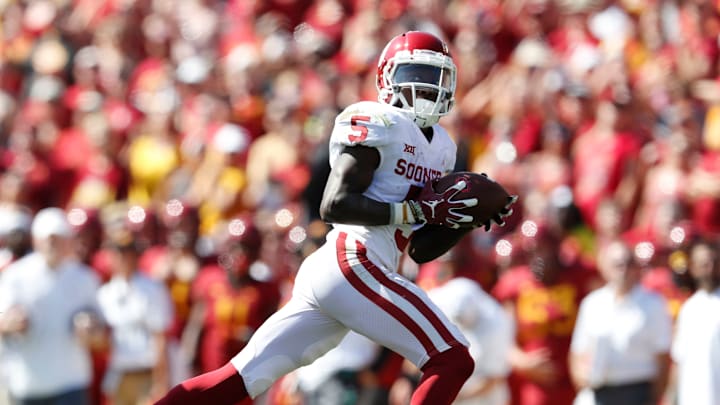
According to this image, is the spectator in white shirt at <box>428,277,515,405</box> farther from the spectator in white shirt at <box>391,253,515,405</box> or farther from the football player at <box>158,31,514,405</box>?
the football player at <box>158,31,514,405</box>

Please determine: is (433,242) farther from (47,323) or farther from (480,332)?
(47,323)

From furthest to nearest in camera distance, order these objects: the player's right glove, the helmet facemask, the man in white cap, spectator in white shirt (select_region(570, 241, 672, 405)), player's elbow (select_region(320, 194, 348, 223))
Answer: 1. the man in white cap
2. spectator in white shirt (select_region(570, 241, 672, 405))
3. the helmet facemask
4. the player's right glove
5. player's elbow (select_region(320, 194, 348, 223))

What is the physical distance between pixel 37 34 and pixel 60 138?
6.06 feet

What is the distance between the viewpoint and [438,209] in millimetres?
5289

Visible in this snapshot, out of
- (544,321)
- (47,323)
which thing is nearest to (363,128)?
(544,321)

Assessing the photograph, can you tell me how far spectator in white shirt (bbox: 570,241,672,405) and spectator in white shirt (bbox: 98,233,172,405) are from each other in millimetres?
2659

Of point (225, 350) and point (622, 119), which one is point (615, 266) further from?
point (225, 350)

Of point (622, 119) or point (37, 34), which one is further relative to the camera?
point (37, 34)

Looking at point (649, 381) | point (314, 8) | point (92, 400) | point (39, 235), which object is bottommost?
point (92, 400)

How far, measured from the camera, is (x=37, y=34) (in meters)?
13.0

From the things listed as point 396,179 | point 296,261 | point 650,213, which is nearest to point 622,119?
point 650,213

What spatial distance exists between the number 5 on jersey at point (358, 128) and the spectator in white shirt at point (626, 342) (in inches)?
128

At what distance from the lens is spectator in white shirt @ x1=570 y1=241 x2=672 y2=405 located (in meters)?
8.05

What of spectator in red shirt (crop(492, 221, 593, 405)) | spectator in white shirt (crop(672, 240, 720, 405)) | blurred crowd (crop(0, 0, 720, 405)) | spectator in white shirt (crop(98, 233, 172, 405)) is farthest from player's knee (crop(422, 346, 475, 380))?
spectator in white shirt (crop(98, 233, 172, 405))
